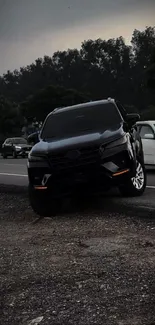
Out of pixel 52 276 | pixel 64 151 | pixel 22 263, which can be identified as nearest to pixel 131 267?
pixel 52 276

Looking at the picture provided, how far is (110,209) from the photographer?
953cm

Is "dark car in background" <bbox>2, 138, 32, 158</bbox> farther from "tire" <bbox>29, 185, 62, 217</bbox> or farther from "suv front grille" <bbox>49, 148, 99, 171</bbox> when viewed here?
"suv front grille" <bbox>49, 148, 99, 171</bbox>

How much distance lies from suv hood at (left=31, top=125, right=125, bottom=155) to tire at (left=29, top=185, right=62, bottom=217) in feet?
2.33

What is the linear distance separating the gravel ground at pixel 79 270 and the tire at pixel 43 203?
1.12 feet

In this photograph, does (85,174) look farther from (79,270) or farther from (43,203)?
(79,270)

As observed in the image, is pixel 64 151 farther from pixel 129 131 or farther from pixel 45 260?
pixel 45 260

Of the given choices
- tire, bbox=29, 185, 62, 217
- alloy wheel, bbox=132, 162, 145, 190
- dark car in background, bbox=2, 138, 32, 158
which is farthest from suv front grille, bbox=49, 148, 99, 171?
dark car in background, bbox=2, 138, 32, 158

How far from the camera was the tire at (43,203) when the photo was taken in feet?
Answer: 30.5

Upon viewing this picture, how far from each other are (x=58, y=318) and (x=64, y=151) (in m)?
4.60

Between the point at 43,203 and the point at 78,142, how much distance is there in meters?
1.27

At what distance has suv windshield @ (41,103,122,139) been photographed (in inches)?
397

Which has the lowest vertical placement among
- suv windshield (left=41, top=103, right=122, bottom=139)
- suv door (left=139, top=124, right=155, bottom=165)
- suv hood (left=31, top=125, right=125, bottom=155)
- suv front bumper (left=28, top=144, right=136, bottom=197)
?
suv door (left=139, top=124, right=155, bottom=165)

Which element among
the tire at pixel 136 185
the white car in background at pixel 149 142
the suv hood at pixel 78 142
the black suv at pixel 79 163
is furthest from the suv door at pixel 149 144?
the suv hood at pixel 78 142

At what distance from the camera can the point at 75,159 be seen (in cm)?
889
